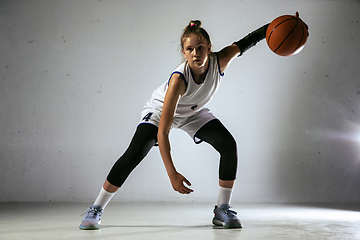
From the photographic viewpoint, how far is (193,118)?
89.4 inches

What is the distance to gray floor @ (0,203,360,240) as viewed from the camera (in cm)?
181

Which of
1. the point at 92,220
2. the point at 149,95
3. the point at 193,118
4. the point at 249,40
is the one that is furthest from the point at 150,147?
the point at 149,95

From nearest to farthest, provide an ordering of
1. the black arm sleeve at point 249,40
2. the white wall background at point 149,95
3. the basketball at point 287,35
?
the basketball at point 287,35, the black arm sleeve at point 249,40, the white wall background at point 149,95

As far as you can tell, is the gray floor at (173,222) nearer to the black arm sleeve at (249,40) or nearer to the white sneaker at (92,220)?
the white sneaker at (92,220)

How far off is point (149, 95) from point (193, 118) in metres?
1.40

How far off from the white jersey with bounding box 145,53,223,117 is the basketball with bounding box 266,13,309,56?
0.39 meters

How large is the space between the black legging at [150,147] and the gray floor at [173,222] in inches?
12.9

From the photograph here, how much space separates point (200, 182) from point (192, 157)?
0.28 metres

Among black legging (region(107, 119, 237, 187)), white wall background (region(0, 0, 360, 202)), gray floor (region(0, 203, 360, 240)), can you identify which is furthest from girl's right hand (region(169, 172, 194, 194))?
white wall background (region(0, 0, 360, 202))

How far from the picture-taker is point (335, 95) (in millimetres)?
3807

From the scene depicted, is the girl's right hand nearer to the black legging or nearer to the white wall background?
the black legging

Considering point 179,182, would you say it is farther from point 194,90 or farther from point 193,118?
point 193,118

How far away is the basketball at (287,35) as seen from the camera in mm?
2070

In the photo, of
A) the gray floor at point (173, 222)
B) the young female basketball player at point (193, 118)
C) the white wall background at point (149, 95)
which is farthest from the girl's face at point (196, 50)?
the white wall background at point (149, 95)
